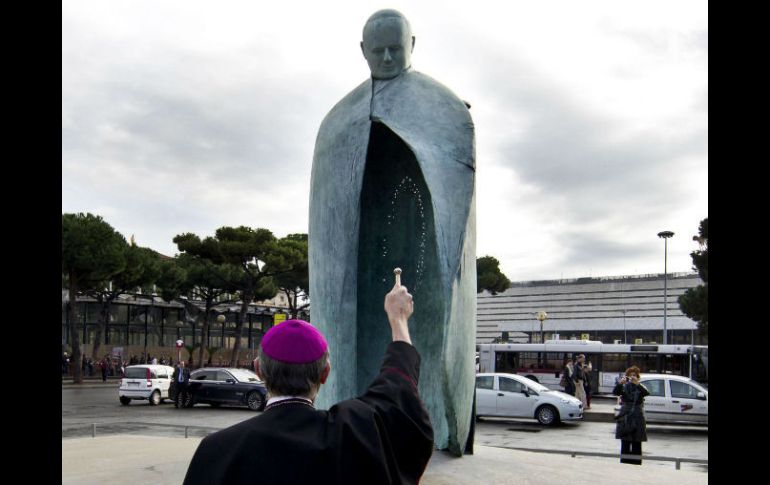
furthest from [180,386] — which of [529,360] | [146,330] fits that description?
[146,330]

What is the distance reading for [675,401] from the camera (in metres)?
16.2

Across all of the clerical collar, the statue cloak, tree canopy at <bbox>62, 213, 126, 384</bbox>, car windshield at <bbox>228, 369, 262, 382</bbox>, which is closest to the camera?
the clerical collar

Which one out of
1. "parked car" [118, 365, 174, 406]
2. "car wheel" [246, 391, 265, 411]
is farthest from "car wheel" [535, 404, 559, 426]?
"parked car" [118, 365, 174, 406]

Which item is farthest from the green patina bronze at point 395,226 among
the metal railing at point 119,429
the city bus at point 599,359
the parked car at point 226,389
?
the city bus at point 599,359

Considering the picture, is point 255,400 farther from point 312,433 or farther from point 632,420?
point 312,433

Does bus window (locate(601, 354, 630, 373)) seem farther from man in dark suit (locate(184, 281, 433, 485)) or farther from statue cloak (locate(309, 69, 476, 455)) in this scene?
man in dark suit (locate(184, 281, 433, 485))

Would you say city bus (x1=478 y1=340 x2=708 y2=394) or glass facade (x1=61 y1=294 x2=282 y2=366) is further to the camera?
glass facade (x1=61 y1=294 x2=282 y2=366)

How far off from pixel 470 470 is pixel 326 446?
154 inches

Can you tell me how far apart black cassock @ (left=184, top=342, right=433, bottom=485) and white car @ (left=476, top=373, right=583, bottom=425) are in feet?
51.0

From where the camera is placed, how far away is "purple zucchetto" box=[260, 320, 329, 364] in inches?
72.2

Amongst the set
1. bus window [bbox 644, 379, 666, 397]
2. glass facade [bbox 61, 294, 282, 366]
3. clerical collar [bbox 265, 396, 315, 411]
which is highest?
clerical collar [bbox 265, 396, 315, 411]
